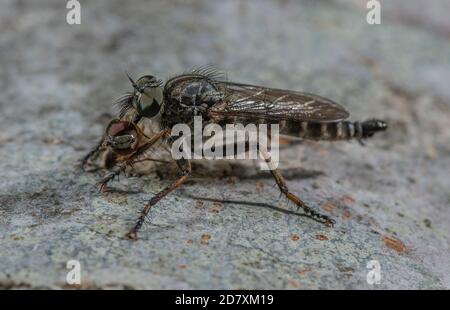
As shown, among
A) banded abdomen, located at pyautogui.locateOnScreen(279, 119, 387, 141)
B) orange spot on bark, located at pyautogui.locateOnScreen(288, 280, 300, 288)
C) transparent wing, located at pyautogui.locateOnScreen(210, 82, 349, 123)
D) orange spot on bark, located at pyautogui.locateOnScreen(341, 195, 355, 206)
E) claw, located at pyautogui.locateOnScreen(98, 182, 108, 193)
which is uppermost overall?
transparent wing, located at pyautogui.locateOnScreen(210, 82, 349, 123)

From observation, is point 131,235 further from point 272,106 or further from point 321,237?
point 272,106

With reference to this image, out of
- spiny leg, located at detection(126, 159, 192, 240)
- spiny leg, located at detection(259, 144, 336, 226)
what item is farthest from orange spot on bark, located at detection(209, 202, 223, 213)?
spiny leg, located at detection(259, 144, 336, 226)

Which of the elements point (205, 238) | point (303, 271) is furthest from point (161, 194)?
point (303, 271)

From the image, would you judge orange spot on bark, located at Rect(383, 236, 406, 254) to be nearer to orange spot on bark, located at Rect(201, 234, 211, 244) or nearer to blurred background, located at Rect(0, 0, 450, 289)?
blurred background, located at Rect(0, 0, 450, 289)

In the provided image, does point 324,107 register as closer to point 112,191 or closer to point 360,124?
point 360,124

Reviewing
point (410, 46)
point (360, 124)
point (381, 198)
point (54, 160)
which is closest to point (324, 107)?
point (360, 124)

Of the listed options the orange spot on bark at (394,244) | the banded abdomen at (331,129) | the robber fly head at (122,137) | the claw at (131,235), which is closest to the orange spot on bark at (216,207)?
the claw at (131,235)

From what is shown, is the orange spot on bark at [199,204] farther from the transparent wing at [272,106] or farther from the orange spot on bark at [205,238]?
the transparent wing at [272,106]
